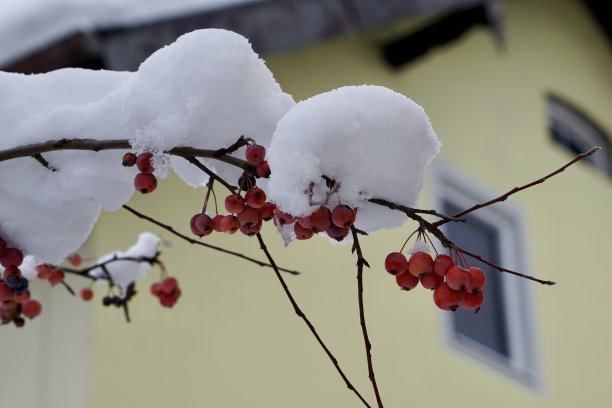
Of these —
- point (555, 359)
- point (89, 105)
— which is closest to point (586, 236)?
point (555, 359)

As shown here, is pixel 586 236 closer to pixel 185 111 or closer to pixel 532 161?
pixel 532 161

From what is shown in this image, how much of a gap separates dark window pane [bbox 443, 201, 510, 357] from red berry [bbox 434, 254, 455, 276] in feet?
12.5

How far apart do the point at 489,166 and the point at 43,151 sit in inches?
180

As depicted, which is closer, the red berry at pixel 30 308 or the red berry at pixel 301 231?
the red berry at pixel 301 231

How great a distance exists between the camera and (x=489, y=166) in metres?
5.89

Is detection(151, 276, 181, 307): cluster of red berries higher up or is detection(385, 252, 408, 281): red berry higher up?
detection(151, 276, 181, 307): cluster of red berries

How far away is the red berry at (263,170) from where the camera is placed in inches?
55.1

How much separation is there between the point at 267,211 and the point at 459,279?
0.27 m

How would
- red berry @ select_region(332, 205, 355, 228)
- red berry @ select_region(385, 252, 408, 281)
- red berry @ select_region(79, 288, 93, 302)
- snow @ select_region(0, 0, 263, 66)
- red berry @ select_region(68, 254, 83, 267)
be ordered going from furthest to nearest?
snow @ select_region(0, 0, 263, 66)
red berry @ select_region(68, 254, 83, 267)
red berry @ select_region(79, 288, 93, 302)
red berry @ select_region(385, 252, 408, 281)
red berry @ select_region(332, 205, 355, 228)

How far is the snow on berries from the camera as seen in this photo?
1.41 meters

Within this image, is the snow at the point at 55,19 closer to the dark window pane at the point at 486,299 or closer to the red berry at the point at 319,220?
the red berry at the point at 319,220

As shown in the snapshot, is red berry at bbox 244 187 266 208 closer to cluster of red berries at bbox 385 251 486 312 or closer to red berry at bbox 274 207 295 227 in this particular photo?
red berry at bbox 274 207 295 227

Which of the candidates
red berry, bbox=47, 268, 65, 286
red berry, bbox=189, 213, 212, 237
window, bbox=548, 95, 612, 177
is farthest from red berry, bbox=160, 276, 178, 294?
window, bbox=548, 95, 612, 177

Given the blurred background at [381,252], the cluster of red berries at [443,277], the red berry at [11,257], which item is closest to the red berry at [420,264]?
the cluster of red berries at [443,277]
